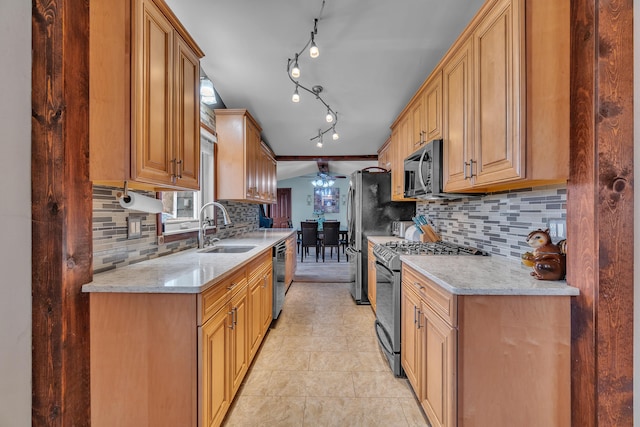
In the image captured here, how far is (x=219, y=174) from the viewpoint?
3035 millimetres

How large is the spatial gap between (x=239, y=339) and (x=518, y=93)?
2.01 m

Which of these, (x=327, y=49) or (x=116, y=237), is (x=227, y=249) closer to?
(x=116, y=237)

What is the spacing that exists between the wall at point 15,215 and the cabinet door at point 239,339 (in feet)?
2.72

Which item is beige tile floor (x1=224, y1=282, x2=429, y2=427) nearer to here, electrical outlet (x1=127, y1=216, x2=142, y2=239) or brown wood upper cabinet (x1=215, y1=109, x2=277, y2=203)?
electrical outlet (x1=127, y1=216, x2=142, y2=239)

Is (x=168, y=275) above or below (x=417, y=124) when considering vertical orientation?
below

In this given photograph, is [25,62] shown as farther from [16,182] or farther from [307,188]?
[307,188]

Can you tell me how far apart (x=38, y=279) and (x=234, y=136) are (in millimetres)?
2251

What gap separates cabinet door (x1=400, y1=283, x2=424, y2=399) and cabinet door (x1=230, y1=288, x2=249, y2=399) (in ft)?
3.55

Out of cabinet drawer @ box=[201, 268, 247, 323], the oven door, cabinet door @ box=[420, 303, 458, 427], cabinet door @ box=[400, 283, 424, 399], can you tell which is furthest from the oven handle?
cabinet drawer @ box=[201, 268, 247, 323]

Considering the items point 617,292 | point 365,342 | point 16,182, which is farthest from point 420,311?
point 16,182

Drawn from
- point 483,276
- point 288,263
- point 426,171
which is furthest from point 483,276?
point 288,263

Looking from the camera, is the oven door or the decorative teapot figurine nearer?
the decorative teapot figurine

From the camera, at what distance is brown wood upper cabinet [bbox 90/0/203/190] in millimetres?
1197

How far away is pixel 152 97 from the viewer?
133cm
